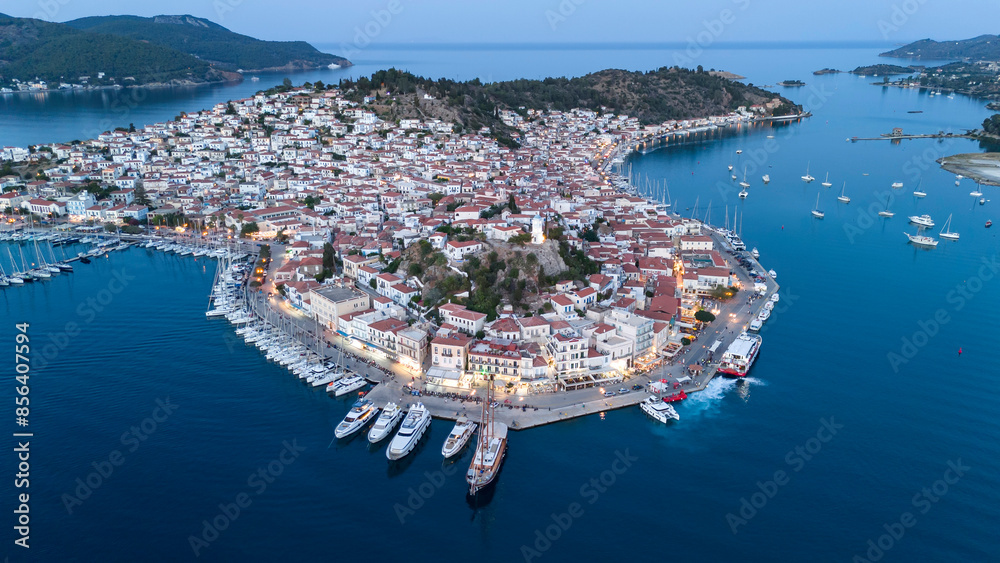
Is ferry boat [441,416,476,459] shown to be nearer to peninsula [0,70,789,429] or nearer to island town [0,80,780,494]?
island town [0,80,780,494]

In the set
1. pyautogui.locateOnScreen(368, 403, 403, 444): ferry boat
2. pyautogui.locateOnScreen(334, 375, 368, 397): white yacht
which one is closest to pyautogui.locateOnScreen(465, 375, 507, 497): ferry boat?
pyautogui.locateOnScreen(368, 403, 403, 444): ferry boat

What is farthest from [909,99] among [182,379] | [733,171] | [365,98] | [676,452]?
[182,379]

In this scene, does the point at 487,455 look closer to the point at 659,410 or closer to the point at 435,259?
the point at 659,410

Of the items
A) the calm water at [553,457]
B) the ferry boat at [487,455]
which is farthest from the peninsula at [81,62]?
the ferry boat at [487,455]

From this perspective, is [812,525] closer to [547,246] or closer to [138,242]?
[547,246]

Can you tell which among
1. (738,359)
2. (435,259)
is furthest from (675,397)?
(435,259)

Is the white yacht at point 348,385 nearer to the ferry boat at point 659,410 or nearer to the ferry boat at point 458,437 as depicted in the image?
the ferry boat at point 458,437
